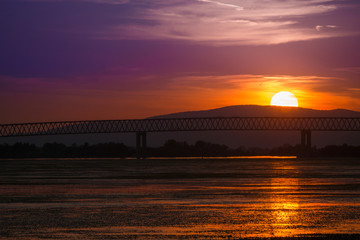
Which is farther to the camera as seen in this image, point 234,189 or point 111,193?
point 234,189

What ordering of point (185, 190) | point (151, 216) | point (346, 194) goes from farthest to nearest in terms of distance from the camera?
point (185, 190) < point (346, 194) < point (151, 216)

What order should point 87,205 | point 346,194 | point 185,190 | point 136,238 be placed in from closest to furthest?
1. point 136,238
2. point 87,205
3. point 346,194
4. point 185,190

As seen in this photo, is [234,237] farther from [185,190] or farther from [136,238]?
[185,190]

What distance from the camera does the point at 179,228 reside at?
23.0m

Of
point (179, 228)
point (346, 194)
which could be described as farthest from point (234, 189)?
point (179, 228)

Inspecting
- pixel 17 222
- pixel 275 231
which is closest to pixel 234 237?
pixel 275 231

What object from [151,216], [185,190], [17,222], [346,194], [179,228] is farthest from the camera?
[185,190]

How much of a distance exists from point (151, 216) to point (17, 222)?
507cm

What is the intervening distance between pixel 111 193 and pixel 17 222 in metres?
14.4

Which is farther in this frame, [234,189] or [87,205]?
[234,189]

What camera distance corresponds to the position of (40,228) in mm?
23266

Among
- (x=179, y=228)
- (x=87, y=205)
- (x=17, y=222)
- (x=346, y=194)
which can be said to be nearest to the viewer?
(x=179, y=228)

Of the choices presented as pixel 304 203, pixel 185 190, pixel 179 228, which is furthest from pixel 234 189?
pixel 179 228

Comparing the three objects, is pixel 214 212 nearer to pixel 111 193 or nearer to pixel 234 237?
pixel 234 237
